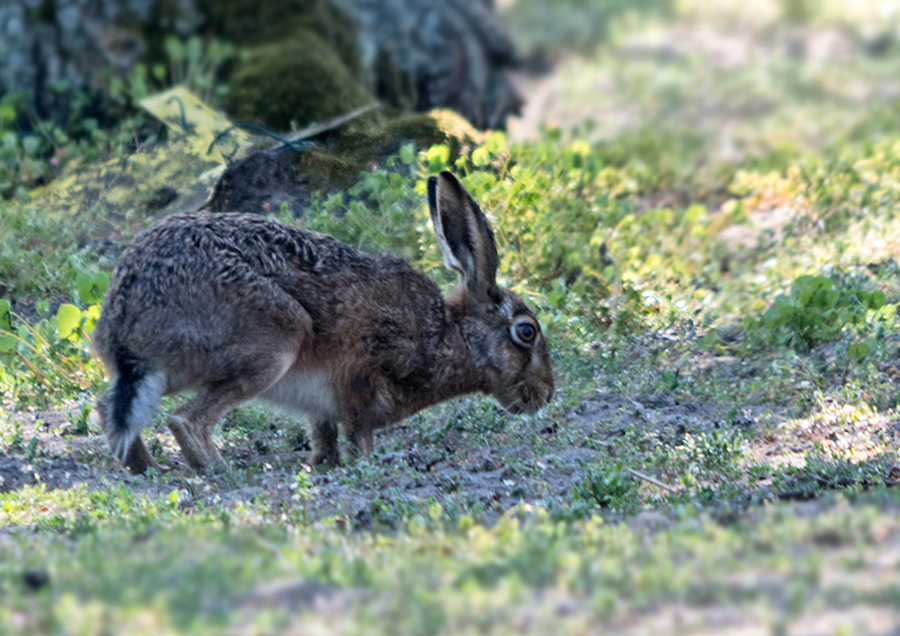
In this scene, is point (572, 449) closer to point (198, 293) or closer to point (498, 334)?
point (498, 334)

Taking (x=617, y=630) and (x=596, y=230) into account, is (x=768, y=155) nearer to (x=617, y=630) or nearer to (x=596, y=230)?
(x=596, y=230)

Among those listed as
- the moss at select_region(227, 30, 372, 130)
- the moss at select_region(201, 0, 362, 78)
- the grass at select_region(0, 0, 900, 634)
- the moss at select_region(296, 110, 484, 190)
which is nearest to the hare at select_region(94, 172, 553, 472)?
the grass at select_region(0, 0, 900, 634)

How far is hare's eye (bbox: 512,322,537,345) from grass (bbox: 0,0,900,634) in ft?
1.38

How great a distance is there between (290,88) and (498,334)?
15.1ft

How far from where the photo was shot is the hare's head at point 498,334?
19.1 feet

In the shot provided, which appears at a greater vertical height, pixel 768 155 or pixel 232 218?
pixel 232 218

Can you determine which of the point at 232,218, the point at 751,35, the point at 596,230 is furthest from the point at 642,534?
the point at 751,35

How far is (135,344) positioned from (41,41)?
6003mm

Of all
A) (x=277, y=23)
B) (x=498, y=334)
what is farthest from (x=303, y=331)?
(x=277, y=23)

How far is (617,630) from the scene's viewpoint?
219 centimetres

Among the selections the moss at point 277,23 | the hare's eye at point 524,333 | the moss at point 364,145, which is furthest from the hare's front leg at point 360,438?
the moss at point 277,23

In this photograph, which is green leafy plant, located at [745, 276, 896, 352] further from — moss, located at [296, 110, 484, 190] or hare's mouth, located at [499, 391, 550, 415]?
moss, located at [296, 110, 484, 190]

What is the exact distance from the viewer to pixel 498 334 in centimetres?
589

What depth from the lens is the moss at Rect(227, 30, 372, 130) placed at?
31.2ft
